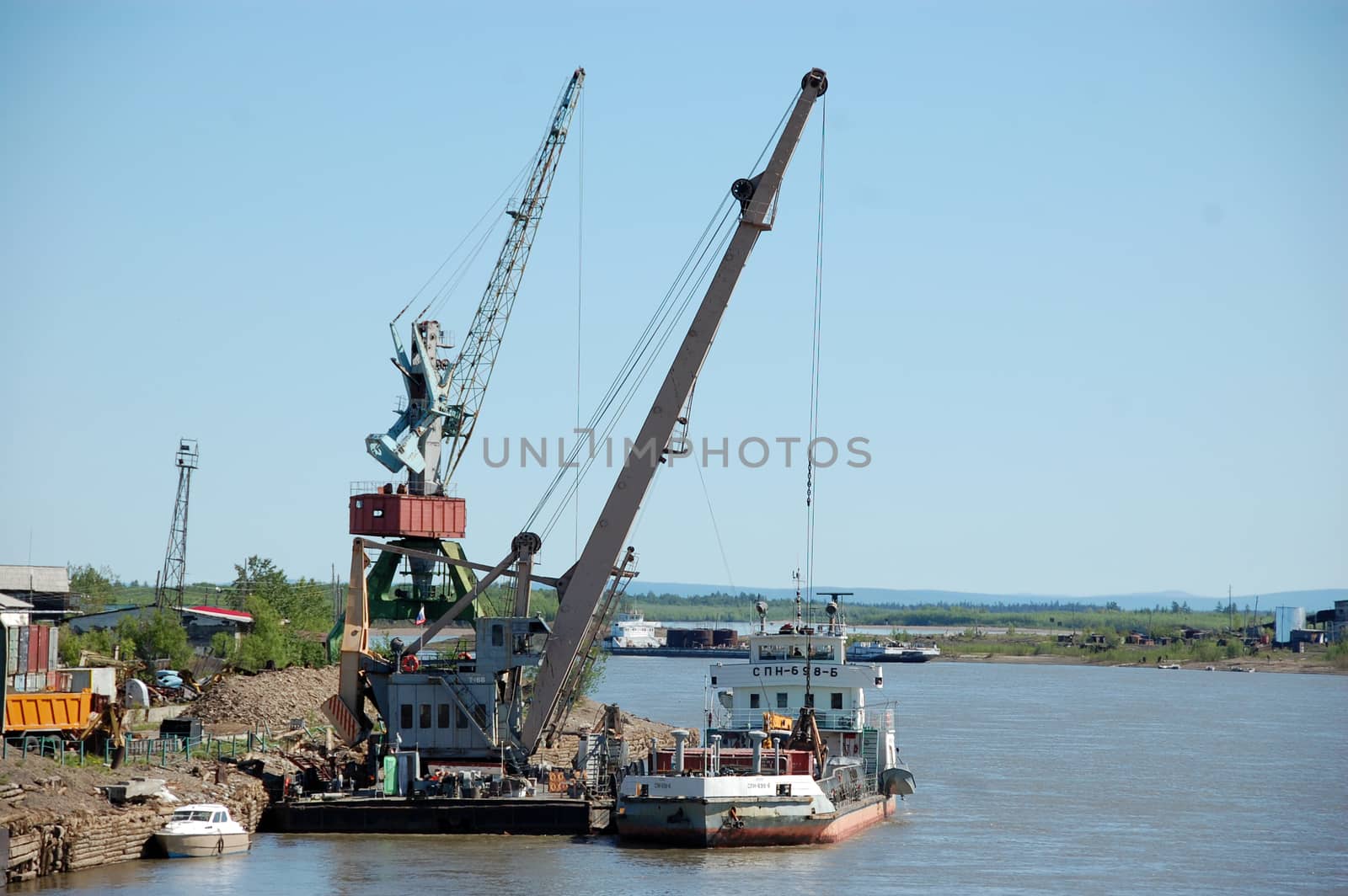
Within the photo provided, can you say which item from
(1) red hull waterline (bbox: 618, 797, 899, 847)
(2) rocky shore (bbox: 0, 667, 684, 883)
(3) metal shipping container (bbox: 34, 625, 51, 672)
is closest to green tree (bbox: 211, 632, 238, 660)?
(2) rocky shore (bbox: 0, 667, 684, 883)

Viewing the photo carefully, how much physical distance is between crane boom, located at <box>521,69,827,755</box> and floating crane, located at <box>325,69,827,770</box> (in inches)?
1.1

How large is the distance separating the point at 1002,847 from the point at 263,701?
33186 mm

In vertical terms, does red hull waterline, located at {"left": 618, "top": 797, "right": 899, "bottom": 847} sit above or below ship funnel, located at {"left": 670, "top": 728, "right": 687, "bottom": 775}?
below

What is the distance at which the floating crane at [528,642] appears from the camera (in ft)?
174

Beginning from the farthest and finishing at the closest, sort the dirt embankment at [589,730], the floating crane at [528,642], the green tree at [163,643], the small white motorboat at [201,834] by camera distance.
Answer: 1. the green tree at [163,643]
2. the dirt embankment at [589,730]
3. the floating crane at [528,642]
4. the small white motorboat at [201,834]

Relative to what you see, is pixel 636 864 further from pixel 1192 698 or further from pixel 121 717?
pixel 1192 698

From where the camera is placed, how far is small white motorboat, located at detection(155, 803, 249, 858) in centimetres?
4347

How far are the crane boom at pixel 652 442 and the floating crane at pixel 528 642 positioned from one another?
0.03m

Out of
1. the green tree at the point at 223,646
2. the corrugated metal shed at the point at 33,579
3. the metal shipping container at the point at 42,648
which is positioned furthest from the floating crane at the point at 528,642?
the green tree at the point at 223,646

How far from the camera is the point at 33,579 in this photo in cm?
7419

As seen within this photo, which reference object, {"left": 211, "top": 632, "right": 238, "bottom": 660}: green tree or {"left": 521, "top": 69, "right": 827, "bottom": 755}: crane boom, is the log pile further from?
{"left": 211, "top": 632, "right": 238, "bottom": 660}: green tree

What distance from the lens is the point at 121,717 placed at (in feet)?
167

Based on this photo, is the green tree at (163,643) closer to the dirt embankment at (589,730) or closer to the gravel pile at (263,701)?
the gravel pile at (263,701)

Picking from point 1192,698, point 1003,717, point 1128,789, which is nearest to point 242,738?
point 1128,789
